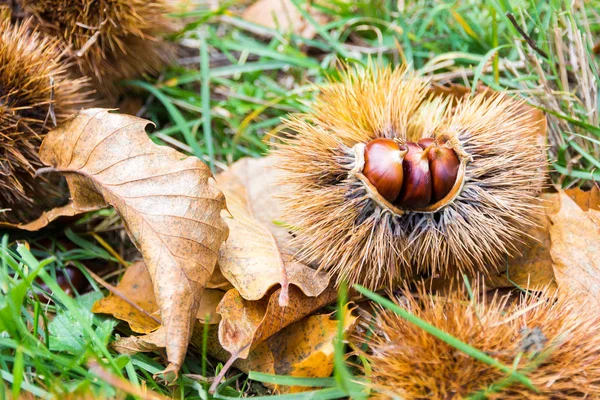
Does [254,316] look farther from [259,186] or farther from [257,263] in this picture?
[259,186]

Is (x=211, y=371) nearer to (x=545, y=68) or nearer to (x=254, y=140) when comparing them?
(x=254, y=140)

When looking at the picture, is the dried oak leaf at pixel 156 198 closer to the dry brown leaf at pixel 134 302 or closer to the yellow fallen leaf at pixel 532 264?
the dry brown leaf at pixel 134 302

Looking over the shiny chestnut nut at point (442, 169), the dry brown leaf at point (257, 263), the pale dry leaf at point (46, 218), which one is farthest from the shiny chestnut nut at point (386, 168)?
the pale dry leaf at point (46, 218)

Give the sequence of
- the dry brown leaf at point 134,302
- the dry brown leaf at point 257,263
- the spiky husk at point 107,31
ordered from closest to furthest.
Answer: the dry brown leaf at point 257,263
the dry brown leaf at point 134,302
the spiky husk at point 107,31

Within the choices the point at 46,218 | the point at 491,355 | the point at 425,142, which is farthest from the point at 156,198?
the point at 491,355

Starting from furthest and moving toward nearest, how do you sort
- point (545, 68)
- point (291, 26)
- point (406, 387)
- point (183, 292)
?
point (291, 26)
point (545, 68)
point (183, 292)
point (406, 387)

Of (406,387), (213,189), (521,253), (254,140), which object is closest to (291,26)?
(254,140)

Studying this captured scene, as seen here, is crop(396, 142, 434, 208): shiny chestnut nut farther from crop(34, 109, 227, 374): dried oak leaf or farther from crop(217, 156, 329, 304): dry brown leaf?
crop(34, 109, 227, 374): dried oak leaf
